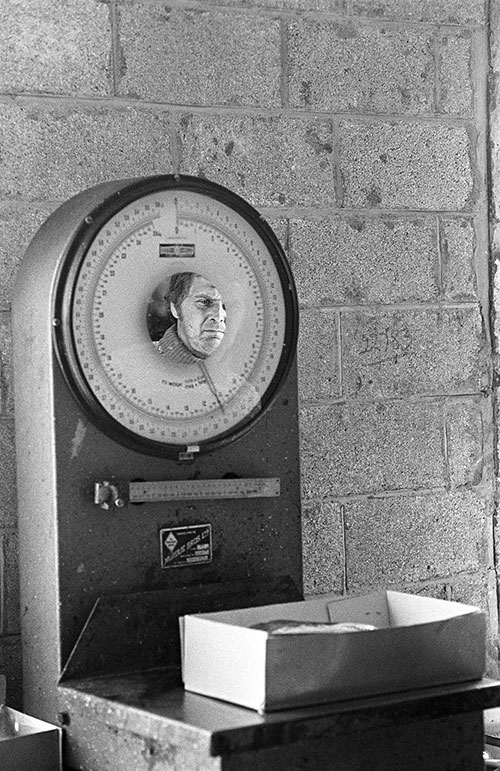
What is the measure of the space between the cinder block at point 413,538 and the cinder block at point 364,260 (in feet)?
1.30

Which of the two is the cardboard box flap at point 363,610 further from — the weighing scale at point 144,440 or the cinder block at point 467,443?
the cinder block at point 467,443

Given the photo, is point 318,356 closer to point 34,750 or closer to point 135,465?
point 135,465

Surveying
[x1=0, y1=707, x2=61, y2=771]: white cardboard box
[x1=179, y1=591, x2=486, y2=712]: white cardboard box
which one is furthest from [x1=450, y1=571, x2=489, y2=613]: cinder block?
[x1=0, y1=707, x2=61, y2=771]: white cardboard box

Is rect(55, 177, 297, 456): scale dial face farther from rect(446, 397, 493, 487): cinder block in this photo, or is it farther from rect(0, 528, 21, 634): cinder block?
rect(446, 397, 493, 487): cinder block

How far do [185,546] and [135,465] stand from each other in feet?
0.45

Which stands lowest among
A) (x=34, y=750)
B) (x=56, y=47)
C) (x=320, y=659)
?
(x=34, y=750)

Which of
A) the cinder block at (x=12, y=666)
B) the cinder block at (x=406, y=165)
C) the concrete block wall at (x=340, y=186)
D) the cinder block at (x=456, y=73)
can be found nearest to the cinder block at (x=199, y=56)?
the concrete block wall at (x=340, y=186)

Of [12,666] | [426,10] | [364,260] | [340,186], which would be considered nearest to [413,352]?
[364,260]

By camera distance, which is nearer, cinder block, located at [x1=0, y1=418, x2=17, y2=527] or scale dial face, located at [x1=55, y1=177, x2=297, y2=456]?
scale dial face, located at [x1=55, y1=177, x2=297, y2=456]

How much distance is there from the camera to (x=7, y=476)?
205 cm

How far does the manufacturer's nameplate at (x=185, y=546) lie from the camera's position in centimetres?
172

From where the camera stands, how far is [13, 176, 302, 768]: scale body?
65.2 inches

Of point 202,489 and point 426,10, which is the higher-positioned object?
point 426,10

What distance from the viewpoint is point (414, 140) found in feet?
8.02
